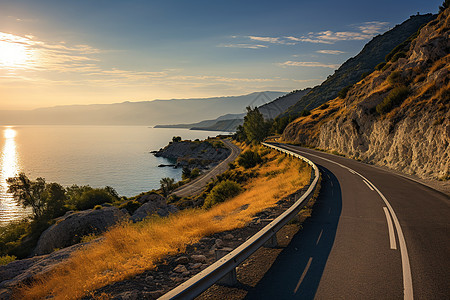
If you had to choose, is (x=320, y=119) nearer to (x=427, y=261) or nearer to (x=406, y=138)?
(x=406, y=138)

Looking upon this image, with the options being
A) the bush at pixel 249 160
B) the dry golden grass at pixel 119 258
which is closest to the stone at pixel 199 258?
the dry golden grass at pixel 119 258

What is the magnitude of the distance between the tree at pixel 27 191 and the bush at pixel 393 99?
63392 millimetres

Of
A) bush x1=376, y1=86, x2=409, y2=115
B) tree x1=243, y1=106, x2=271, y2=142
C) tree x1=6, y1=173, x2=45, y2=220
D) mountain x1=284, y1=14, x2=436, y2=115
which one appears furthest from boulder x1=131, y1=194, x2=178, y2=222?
mountain x1=284, y1=14, x2=436, y2=115

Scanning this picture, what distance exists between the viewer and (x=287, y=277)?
491 centimetres

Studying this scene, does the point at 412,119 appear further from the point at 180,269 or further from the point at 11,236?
the point at 11,236

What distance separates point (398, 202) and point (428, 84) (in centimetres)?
1709

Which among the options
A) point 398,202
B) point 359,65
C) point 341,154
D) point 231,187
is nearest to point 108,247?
point 398,202

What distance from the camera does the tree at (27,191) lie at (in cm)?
4981

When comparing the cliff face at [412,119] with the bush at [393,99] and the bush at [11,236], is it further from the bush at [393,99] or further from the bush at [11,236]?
the bush at [11,236]

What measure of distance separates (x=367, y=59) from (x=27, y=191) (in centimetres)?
16301

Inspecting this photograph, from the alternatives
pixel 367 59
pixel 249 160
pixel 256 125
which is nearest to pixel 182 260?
pixel 249 160

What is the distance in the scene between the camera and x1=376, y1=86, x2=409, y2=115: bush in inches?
967

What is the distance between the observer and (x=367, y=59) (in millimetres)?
136500

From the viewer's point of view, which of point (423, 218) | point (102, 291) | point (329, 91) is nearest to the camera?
point (102, 291)
